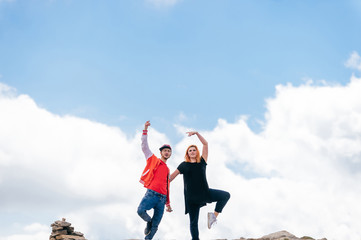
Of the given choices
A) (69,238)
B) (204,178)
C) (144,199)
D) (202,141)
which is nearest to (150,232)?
(144,199)

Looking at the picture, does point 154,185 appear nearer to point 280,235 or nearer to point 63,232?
point 63,232

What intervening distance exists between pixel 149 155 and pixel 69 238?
4.87 meters

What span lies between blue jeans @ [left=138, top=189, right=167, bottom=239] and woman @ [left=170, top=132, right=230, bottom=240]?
71 cm

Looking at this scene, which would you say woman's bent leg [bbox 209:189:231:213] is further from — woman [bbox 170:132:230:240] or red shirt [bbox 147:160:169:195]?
red shirt [bbox 147:160:169:195]

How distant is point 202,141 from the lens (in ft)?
35.9

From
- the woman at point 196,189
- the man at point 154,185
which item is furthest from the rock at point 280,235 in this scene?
the man at point 154,185

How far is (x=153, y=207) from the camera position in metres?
10.4

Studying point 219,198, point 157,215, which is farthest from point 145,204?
point 219,198

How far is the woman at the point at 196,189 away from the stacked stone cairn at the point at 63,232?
494cm

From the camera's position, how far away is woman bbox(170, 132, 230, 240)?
34.5 ft

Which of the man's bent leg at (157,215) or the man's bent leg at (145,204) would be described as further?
the man's bent leg at (157,215)

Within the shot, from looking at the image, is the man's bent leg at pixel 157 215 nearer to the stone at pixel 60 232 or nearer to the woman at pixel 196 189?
the woman at pixel 196 189

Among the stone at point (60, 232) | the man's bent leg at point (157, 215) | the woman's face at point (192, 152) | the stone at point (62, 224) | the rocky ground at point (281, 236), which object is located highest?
the woman's face at point (192, 152)

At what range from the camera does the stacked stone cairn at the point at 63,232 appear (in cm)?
1319
